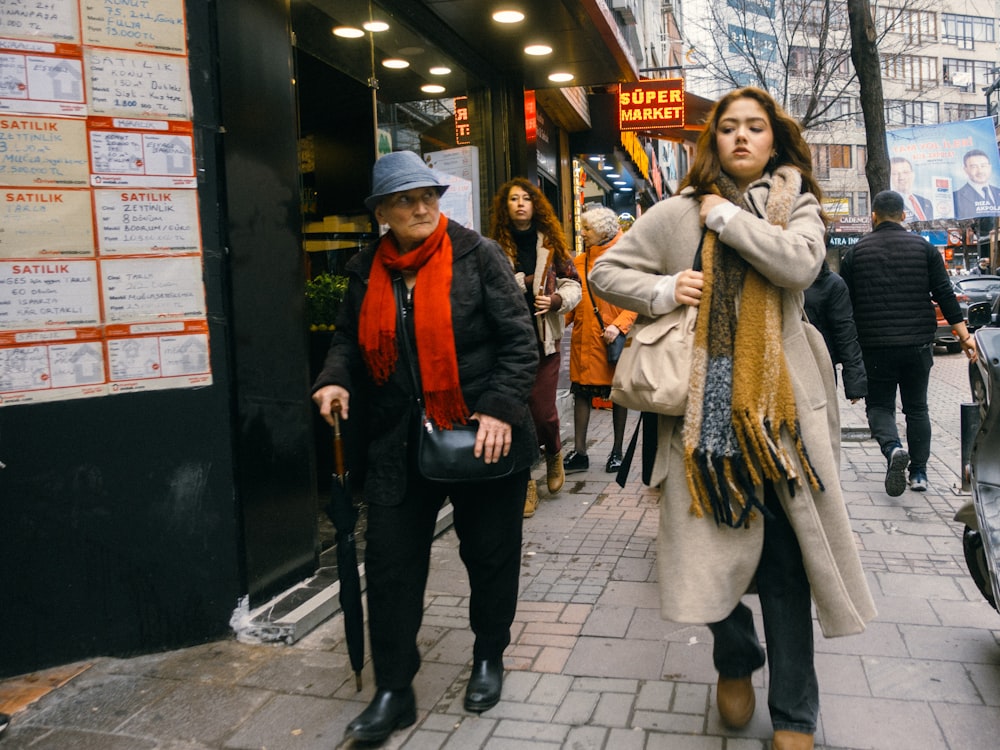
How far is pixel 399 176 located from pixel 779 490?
1.58 meters

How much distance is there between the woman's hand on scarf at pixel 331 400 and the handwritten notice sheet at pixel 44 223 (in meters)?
1.29

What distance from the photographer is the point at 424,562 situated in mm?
3227

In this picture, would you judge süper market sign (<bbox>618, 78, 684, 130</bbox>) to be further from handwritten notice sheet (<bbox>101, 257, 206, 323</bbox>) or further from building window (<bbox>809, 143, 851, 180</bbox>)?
building window (<bbox>809, 143, 851, 180</bbox>)

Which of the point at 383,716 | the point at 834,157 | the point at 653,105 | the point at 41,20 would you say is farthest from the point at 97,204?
the point at 834,157

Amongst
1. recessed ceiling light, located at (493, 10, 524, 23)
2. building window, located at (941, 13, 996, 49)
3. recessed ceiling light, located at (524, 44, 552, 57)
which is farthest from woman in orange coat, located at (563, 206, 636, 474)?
building window, located at (941, 13, 996, 49)

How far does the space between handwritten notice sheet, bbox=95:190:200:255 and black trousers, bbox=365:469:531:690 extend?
1485mm

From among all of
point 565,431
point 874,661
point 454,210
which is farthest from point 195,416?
point 565,431

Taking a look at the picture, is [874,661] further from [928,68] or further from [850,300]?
[928,68]

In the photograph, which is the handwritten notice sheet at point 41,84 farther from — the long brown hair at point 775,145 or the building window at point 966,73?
the building window at point 966,73

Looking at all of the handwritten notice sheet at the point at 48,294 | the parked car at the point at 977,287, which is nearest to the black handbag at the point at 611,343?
the handwritten notice sheet at the point at 48,294

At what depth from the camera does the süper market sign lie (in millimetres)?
12555

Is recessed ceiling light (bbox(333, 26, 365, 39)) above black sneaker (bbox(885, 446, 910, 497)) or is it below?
above

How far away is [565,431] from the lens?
9000mm

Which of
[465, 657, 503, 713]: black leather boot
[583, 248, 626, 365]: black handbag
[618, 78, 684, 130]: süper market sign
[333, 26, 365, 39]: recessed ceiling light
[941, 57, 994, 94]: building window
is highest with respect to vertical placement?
[941, 57, 994, 94]: building window
